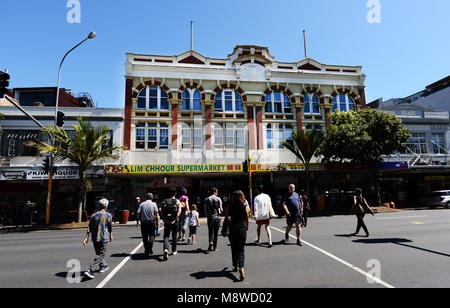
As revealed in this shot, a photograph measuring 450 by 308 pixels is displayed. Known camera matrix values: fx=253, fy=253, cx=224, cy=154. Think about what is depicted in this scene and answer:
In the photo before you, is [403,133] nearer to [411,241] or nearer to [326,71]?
[326,71]

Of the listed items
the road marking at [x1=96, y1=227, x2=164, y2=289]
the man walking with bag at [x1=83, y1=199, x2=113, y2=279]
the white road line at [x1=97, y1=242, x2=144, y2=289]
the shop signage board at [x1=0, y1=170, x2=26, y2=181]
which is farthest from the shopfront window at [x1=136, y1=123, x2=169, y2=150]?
the man walking with bag at [x1=83, y1=199, x2=113, y2=279]

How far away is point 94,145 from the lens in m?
16.2

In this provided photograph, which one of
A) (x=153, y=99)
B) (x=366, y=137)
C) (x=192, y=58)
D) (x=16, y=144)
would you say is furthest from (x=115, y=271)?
(x=192, y=58)

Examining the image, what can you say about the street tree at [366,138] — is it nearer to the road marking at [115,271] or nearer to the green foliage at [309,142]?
the green foliage at [309,142]

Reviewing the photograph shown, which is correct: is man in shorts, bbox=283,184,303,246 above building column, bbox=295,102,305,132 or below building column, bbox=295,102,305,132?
below

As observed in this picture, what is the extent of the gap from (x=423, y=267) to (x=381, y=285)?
1.78 metres

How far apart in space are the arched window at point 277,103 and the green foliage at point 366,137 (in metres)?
5.06

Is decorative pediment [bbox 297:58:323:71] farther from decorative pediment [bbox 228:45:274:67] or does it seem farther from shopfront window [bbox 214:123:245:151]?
shopfront window [bbox 214:123:245:151]

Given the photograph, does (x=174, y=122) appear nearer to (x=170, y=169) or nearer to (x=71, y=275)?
(x=170, y=169)

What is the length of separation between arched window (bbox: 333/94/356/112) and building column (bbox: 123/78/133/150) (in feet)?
61.5

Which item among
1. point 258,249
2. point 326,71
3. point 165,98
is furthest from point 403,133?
point 165,98

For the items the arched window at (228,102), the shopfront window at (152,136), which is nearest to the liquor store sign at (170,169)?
the shopfront window at (152,136)

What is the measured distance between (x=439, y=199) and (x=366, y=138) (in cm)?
863

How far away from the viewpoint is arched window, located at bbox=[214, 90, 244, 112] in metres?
22.6
